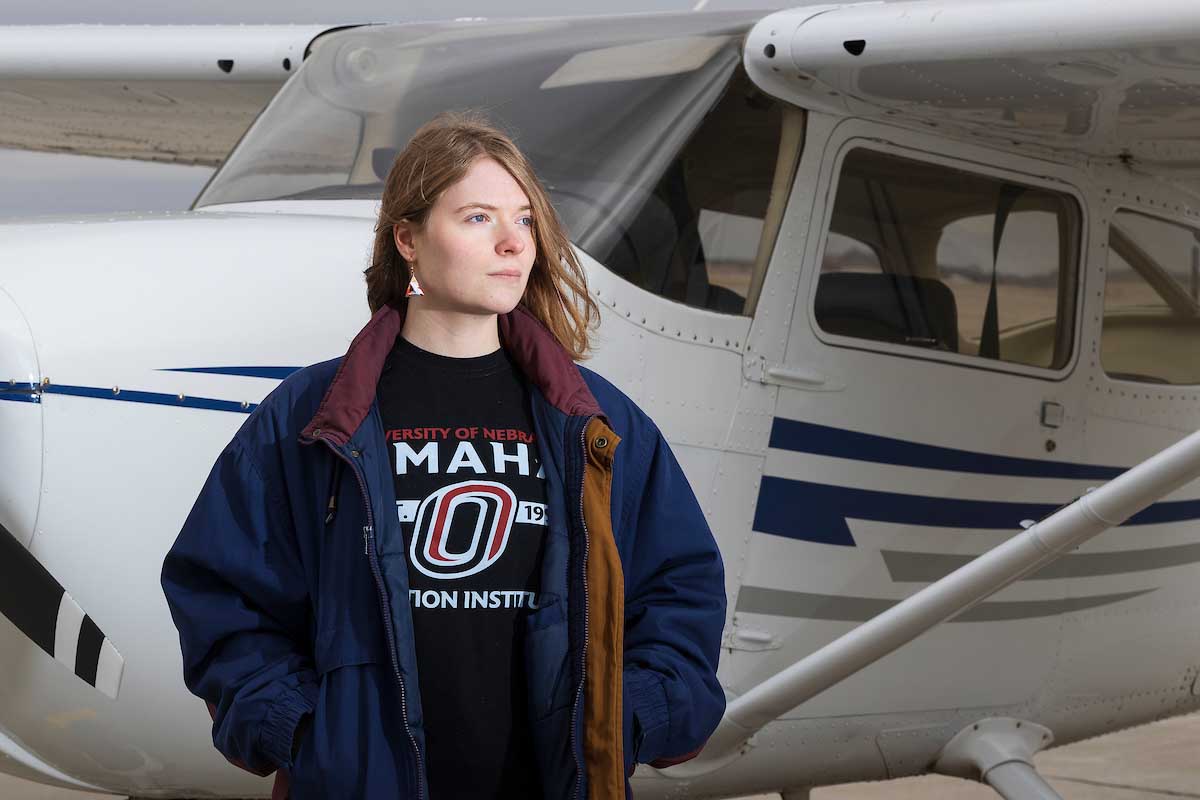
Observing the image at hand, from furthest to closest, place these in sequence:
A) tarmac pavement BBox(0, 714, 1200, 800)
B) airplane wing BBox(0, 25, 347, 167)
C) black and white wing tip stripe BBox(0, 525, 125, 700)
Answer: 1. tarmac pavement BBox(0, 714, 1200, 800)
2. airplane wing BBox(0, 25, 347, 167)
3. black and white wing tip stripe BBox(0, 525, 125, 700)

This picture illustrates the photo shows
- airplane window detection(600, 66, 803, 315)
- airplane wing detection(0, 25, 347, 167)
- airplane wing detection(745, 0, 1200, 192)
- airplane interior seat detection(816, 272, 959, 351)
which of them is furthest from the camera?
airplane wing detection(0, 25, 347, 167)

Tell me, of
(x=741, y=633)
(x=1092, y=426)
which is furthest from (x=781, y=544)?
(x=1092, y=426)

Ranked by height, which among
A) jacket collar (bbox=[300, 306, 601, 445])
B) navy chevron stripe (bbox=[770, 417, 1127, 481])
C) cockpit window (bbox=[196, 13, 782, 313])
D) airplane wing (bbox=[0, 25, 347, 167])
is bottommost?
jacket collar (bbox=[300, 306, 601, 445])

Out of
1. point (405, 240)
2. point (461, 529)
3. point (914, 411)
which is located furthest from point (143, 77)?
point (461, 529)

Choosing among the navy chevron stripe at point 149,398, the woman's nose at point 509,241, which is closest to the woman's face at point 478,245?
the woman's nose at point 509,241

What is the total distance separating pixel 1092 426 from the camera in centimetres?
416

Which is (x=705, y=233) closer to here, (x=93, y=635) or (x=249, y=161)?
(x=249, y=161)

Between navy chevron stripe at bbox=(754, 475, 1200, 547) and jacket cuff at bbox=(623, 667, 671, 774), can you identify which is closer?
jacket cuff at bbox=(623, 667, 671, 774)

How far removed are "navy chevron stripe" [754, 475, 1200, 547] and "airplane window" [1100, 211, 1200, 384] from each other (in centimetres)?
56

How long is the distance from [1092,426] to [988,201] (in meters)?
0.70

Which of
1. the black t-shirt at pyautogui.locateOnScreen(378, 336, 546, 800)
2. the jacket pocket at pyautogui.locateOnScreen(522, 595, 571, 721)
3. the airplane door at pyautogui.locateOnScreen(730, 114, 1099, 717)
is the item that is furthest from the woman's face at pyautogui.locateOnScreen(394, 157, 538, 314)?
the airplane door at pyautogui.locateOnScreen(730, 114, 1099, 717)

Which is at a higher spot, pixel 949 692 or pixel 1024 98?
pixel 1024 98

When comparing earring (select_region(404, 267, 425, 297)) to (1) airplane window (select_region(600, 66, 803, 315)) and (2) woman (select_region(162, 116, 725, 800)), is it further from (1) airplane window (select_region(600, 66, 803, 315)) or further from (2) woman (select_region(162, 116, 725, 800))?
(1) airplane window (select_region(600, 66, 803, 315))

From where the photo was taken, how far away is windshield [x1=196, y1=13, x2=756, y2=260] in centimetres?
343
